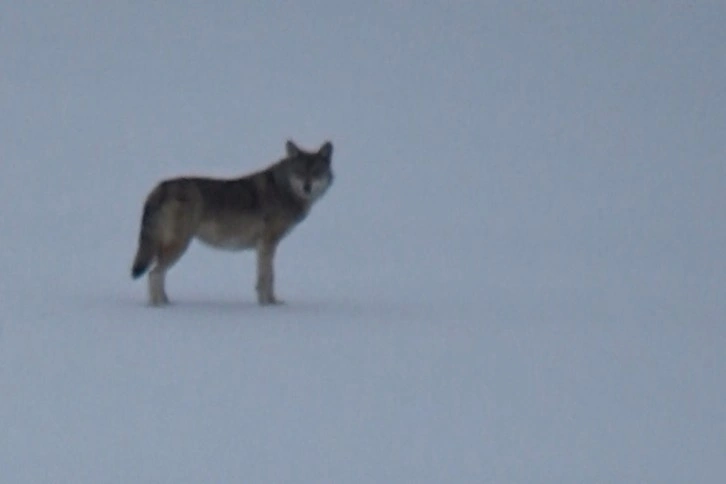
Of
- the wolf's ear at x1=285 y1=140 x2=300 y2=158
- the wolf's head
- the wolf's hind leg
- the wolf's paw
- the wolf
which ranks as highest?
the wolf's ear at x1=285 y1=140 x2=300 y2=158

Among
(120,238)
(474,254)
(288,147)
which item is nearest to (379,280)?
(288,147)

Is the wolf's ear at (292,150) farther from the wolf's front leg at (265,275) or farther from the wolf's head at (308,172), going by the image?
the wolf's front leg at (265,275)

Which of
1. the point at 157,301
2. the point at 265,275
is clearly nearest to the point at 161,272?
the point at 157,301

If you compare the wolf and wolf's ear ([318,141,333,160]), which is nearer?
the wolf

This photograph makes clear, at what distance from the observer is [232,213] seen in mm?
12539

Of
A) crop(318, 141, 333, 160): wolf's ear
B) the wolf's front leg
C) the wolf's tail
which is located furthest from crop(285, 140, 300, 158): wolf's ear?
the wolf's tail

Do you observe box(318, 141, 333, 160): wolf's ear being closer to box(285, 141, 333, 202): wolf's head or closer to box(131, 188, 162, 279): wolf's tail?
box(285, 141, 333, 202): wolf's head

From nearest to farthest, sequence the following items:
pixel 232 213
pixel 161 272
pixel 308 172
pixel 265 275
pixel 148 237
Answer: pixel 161 272 < pixel 148 237 < pixel 232 213 < pixel 265 275 < pixel 308 172

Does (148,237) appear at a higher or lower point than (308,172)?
lower

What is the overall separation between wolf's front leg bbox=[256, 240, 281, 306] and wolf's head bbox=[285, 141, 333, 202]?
49 cm

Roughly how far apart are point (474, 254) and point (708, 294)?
16.1 feet

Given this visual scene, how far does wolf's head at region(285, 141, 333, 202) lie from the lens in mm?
12812

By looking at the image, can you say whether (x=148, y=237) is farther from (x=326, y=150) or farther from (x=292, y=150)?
(x=326, y=150)

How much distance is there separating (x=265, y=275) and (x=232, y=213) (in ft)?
1.82
